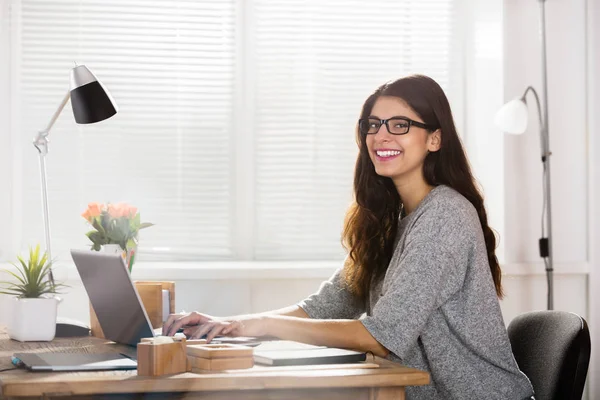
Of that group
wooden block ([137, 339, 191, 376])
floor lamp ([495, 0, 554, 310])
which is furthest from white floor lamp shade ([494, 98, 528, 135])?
wooden block ([137, 339, 191, 376])

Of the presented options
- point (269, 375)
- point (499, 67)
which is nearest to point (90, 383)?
point (269, 375)

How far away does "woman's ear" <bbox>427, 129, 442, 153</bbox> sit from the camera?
198 centimetres

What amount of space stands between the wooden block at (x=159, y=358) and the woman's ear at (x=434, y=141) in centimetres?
89

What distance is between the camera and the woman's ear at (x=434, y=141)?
77.8 inches

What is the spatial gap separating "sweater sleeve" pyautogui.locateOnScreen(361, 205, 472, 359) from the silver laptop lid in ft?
1.45

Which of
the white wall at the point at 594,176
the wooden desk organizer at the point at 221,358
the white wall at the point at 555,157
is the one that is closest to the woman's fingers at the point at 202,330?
the wooden desk organizer at the point at 221,358

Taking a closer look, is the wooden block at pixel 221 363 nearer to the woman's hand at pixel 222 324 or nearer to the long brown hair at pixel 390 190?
the woman's hand at pixel 222 324

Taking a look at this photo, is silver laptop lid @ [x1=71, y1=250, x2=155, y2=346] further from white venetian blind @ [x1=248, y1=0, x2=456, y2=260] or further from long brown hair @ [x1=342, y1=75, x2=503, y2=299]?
white venetian blind @ [x1=248, y1=0, x2=456, y2=260]

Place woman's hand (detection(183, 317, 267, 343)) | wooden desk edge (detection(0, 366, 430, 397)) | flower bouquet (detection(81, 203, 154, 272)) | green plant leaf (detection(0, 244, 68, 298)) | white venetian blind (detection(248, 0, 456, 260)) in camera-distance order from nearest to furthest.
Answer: wooden desk edge (detection(0, 366, 430, 397)) < woman's hand (detection(183, 317, 267, 343)) < green plant leaf (detection(0, 244, 68, 298)) < flower bouquet (detection(81, 203, 154, 272)) < white venetian blind (detection(248, 0, 456, 260))

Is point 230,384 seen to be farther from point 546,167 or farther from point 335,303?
point 546,167

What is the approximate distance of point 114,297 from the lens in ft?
5.56

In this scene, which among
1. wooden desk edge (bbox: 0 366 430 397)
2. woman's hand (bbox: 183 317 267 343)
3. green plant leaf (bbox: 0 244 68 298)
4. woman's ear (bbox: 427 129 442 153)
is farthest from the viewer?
woman's ear (bbox: 427 129 442 153)

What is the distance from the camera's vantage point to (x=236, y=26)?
3414 mm

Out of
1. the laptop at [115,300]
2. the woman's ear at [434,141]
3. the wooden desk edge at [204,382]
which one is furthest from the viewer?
the woman's ear at [434,141]
